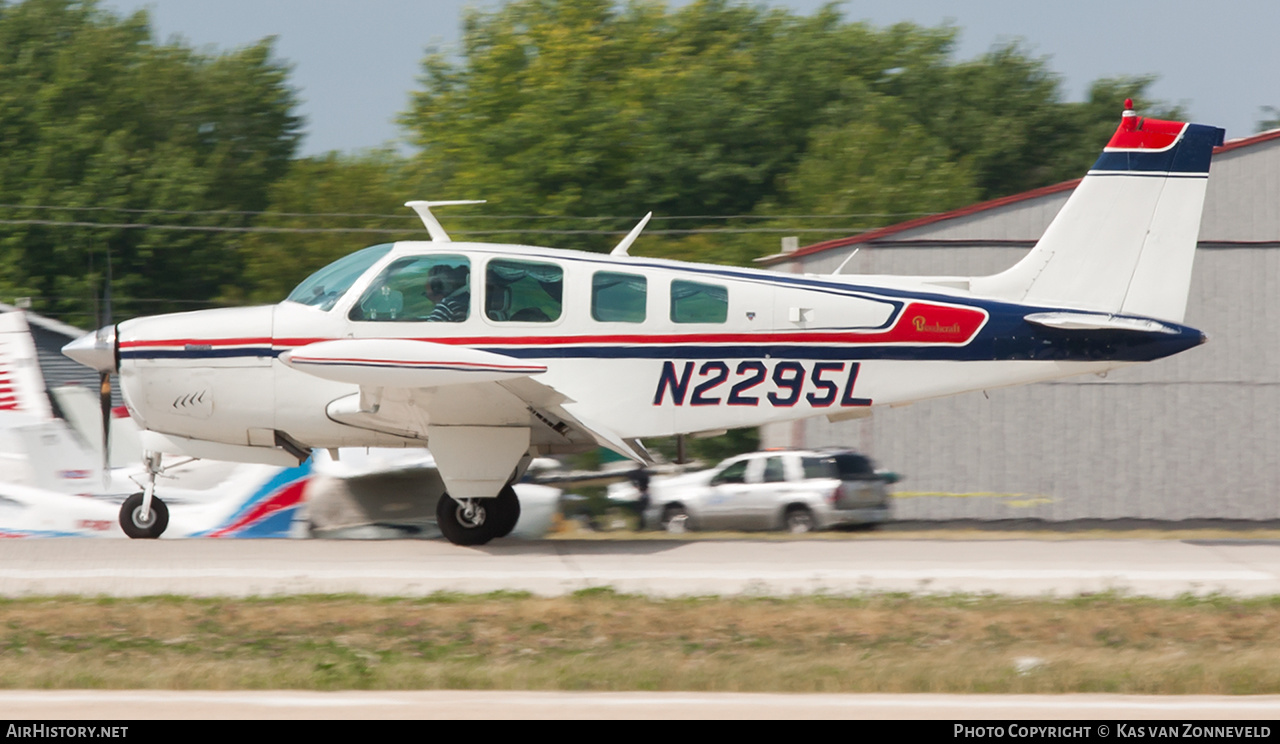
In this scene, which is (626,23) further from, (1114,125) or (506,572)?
(506,572)

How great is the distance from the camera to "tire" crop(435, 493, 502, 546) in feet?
36.6

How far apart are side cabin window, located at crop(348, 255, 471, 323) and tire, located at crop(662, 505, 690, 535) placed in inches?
294

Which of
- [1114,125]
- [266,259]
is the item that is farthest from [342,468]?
[1114,125]

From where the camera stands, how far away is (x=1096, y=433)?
18328mm

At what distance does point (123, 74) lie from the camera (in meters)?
42.3

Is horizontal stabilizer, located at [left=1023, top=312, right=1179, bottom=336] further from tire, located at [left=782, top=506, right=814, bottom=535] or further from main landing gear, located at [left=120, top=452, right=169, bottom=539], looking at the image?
main landing gear, located at [left=120, top=452, right=169, bottom=539]

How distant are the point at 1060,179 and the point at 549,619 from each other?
36910 mm

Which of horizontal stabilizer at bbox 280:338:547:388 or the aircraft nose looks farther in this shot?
the aircraft nose

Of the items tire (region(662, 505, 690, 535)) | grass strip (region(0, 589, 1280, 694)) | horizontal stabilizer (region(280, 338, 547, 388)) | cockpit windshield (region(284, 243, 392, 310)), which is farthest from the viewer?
tire (region(662, 505, 690, 535))

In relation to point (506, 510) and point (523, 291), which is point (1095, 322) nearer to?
point (523, 291)

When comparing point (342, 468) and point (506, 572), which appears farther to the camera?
point (342, 468)

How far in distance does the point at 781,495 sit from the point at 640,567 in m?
6.87

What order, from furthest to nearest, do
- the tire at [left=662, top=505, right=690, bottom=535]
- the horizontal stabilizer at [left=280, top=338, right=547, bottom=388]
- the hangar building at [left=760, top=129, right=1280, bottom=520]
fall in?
the hangar building at [left=760, top=129, right=1280, bottom=520], the tire at [left=662, top=505, right=690, bottom=535], the horizontal stabilizer at [left=280, top=338, right=547, bottom=388]

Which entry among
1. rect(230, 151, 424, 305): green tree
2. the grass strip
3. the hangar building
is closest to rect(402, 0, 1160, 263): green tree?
rect(230, 151, 424, 305): green tree
